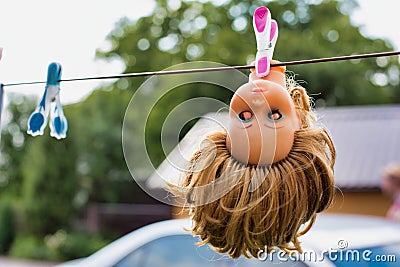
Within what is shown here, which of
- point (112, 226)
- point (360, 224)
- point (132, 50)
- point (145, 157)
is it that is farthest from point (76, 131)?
point (145, 157)

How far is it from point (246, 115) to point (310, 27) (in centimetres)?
1068

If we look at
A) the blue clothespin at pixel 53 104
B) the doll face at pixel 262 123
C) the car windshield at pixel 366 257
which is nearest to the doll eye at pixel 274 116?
the doll face at pixel 262 123

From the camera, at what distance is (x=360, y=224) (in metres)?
2.54

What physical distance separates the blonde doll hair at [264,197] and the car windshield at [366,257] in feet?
2.90

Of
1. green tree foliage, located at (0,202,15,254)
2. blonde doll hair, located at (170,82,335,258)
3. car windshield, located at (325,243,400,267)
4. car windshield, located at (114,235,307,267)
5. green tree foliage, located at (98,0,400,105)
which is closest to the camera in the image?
blonde doll hair, located at (170,82,335,258)

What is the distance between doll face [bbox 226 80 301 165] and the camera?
3.59 feet

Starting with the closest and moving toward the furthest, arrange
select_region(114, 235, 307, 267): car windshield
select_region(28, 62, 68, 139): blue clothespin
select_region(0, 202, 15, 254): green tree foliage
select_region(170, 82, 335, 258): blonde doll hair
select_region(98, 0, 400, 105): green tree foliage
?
select_region(170, 82, 335, 258): blonde doll hair → select_region(28, 62, 68, 139): blue clothespin → select_region(114, 235, 307, 267): car windshield → select_region(0, 202, 15, 254): green tree foliage → select_region(98, 0, 400, 105): green tree foliage

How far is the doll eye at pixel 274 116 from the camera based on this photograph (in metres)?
1.10

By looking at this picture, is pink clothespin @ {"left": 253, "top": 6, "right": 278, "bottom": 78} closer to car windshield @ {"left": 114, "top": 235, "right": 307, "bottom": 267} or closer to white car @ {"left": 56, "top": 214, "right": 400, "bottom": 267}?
white car @ {"left": 56, "top": 214, "right": 400, "bottom": 267}

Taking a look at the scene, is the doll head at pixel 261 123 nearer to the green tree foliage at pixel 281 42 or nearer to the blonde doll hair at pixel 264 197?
the blonde doll hair at pixel 264 197

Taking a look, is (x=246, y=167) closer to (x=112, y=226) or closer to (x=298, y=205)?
(x=298, y=205)

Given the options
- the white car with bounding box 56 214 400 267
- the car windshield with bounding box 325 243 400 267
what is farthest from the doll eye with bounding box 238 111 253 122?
the car windshield with bounding box 325 243 400 267

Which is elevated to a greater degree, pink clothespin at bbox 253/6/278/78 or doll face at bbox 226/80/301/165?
pink clothespin at bbox 253/6/278/78

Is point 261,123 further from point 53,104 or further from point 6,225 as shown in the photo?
point 6,225
